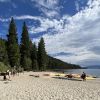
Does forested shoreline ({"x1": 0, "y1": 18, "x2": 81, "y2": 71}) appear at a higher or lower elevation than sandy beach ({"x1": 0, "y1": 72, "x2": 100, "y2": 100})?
higher

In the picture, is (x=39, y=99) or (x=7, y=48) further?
(x=7, y=48)

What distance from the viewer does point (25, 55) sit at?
76.8m

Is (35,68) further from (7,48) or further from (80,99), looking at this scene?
(80,99)

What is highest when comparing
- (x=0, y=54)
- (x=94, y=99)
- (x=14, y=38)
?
(x=14, y=38)

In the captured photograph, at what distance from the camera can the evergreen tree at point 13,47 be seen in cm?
6812

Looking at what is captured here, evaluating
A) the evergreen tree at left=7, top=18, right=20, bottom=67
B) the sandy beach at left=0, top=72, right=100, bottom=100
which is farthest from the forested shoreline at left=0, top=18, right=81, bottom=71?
the sandy beach at left=0, top=72, right=100, bottom=100

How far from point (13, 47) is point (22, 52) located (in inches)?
390

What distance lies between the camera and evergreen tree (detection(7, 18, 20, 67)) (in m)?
68.1

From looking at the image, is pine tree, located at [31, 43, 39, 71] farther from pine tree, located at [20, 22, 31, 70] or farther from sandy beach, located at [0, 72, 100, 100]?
sandy beach, located at [0, 72, 100, 100]

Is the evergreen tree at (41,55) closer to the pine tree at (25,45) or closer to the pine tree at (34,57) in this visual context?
the pine tree at (34,57)

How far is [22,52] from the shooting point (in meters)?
78.2

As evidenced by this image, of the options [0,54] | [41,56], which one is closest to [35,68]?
[41,56]

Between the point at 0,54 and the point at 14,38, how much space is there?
10.2 metres

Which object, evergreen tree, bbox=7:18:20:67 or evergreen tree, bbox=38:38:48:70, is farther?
evergreen tree, bbox=38:38:48:70
